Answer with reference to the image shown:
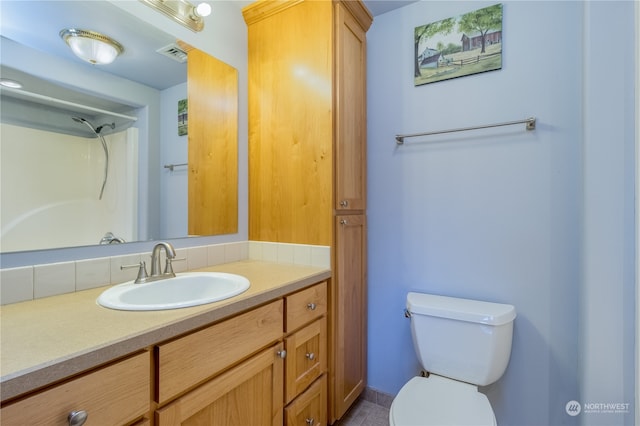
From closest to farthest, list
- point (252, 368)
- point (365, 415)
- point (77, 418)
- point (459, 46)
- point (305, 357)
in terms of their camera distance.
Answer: point (77, 418), point (252, 368), point (305, 357), point (459, 46), point (365, 415)

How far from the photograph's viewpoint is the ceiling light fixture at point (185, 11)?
4.25 feet

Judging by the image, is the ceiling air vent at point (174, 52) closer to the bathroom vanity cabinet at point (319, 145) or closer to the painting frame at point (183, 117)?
the painting frame at point (183, 117)

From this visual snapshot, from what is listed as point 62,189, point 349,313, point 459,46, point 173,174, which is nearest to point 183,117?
point 173,174

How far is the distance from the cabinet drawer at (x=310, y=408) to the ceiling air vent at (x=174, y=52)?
5.25 ft

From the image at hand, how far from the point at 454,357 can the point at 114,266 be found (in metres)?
1.48

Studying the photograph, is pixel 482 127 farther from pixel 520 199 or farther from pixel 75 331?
pixel 75 331

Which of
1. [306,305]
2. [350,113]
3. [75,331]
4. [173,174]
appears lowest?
[306,305]

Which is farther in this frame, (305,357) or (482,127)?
(482,127)

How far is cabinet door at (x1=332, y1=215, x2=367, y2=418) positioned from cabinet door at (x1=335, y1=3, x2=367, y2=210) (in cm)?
16

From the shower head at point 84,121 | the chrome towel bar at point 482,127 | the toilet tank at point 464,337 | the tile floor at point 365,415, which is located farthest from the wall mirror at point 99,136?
the tile floor at point 365,415

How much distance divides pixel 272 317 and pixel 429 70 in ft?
4.95

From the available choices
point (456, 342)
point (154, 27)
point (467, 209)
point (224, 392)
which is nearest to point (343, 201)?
point (467, 209)

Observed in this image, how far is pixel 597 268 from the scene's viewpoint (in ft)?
3.68

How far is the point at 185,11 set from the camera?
1358mm
